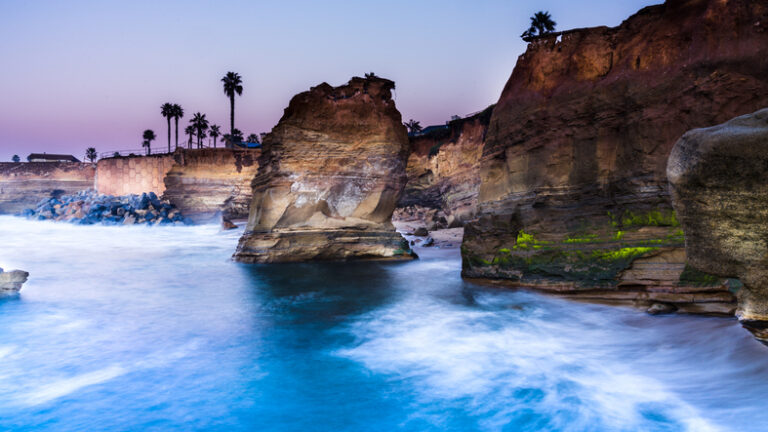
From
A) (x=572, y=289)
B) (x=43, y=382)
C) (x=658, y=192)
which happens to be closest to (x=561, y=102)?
(x=658, y=192)

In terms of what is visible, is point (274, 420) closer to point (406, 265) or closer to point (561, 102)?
point (561, 102)

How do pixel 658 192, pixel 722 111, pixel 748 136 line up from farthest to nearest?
pixel 658 192 < pixel 722 111 < pixel 748 136

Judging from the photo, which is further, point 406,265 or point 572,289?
point 406,265

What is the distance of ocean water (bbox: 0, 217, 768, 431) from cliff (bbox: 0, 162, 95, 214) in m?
46.5

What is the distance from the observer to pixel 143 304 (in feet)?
26.7

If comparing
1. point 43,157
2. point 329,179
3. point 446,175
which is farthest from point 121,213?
point 43,157

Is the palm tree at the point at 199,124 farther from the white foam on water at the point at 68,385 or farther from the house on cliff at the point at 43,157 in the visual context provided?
the white foam on water at the point at 68,385

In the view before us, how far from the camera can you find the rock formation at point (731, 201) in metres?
3.06

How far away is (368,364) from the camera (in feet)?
16.8

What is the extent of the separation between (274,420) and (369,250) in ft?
29.8

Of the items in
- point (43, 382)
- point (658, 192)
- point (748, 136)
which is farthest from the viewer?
point (658, 192)

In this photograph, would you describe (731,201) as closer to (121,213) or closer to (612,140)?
(612,140)

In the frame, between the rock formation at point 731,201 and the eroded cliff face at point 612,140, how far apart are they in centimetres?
258

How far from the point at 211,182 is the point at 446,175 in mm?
18684
